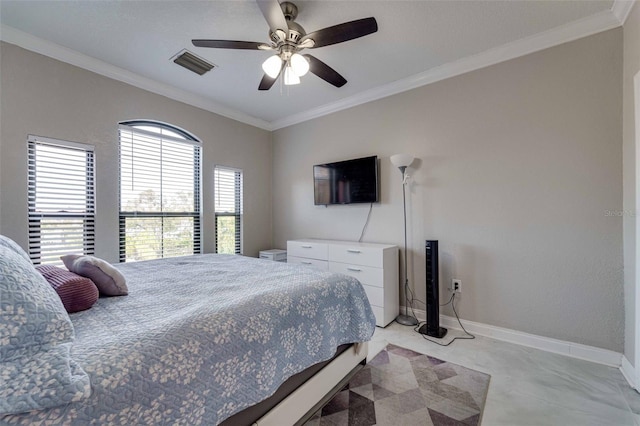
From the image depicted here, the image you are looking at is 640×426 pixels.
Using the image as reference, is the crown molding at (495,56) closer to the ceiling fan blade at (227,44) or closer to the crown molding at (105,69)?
the crown molding at (105,69)

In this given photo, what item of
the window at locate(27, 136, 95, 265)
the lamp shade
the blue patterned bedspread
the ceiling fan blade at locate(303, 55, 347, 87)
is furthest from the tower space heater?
the window at locate(27, 136, 95, 265)

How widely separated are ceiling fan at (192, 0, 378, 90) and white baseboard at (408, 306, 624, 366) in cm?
264

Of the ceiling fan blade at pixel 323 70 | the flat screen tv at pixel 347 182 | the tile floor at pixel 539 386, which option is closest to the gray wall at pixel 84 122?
the flat screen tv at pixel 347 182

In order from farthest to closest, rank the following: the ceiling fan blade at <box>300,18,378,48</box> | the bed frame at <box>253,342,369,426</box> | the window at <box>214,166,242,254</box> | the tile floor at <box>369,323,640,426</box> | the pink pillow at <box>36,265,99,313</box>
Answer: the window at <box>214,166,242,254</box> < the ceiling fan blade at <box>300,18,378,48</box> < the tile floor at <box>369,323,640,426</box> < the bed frame at <box>253,342,369,426</box> < the pink pillow at <box>36,265,99,313</box>

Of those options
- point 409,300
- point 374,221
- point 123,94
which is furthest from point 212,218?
point 409,300

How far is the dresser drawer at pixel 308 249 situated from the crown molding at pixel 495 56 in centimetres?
184

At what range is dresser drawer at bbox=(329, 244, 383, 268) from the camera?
8.80 ft

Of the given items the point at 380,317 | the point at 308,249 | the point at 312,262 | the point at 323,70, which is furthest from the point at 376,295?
the point at 323,70

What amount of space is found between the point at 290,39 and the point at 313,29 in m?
0.46

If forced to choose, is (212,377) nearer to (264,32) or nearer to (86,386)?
(86,386)

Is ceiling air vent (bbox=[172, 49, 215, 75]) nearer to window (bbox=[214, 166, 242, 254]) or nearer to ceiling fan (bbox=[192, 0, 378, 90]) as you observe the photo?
ceiling fan (bbox=[192, 0, 378, 90])

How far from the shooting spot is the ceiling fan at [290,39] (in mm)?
1596

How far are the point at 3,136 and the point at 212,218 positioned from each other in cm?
190

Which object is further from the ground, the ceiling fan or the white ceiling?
the white ceiling
